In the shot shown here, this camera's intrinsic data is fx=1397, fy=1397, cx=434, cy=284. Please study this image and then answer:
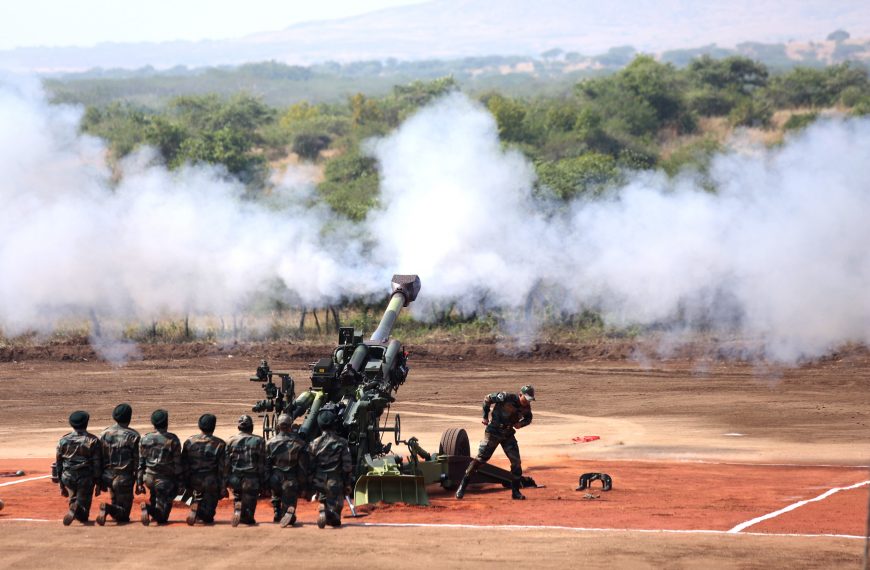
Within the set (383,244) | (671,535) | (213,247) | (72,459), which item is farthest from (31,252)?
(671,535)

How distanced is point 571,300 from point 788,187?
8768mm

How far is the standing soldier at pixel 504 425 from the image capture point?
20609 mm

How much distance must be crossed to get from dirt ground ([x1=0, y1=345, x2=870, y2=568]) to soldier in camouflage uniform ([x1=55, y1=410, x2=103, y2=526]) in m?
0.37

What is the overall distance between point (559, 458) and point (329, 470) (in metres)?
7.87

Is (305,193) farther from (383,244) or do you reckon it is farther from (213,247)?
(383,244)

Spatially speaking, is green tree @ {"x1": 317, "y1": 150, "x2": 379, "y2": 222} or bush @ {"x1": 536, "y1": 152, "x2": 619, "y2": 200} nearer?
bush @ {"x1": 536, "y1": 152, "x2": 619, "y2": 200}

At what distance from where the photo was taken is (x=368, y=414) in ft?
67.6

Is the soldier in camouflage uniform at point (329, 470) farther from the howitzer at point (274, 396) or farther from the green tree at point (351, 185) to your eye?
the green tree at point (351, 185)

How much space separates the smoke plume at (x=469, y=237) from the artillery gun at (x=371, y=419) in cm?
952

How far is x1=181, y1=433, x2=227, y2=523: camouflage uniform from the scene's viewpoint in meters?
17.9

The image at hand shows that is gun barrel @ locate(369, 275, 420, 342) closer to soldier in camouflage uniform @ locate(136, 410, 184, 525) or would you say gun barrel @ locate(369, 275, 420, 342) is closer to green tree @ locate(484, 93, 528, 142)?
soldier in camouflage uniform @ locate(136, 410, 184, 525)

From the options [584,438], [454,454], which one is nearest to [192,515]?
[454,454]

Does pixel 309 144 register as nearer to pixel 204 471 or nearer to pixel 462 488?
pixel 462 488

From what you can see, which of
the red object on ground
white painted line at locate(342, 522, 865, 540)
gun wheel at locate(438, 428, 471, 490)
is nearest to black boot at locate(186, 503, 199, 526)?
Result: white painted line at locate(342, 522, 865, 540)
